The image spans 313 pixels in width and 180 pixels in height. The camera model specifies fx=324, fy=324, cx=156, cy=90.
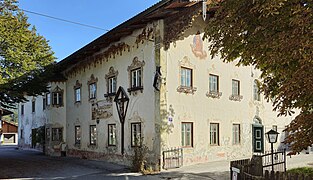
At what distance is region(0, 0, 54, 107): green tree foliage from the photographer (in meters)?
15.6

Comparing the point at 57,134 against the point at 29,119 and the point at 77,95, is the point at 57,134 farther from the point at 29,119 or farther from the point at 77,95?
the point at 29,119

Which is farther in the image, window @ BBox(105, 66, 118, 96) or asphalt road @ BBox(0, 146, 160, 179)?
window @ BBox(105, 66, 118, 96)

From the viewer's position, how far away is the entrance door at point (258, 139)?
771 inches

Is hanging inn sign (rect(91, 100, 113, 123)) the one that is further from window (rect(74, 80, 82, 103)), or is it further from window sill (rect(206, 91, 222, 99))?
window sill (rect(206, 91, 222, 99))

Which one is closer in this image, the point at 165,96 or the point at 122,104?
the point at 165,96

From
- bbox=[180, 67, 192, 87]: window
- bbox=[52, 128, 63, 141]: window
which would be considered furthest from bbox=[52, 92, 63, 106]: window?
bbox=[180, 67, 192, 87]: window

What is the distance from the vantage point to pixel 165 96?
14.2 m

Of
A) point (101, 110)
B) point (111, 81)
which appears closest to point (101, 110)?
point (101, 110)

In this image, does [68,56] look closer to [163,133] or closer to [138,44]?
[138,44]

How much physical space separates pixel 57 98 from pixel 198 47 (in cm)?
1230

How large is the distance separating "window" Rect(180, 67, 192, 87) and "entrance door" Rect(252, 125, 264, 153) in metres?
6.42

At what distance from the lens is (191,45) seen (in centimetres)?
1566

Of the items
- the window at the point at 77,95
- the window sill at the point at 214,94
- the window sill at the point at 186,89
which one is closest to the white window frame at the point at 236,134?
the window sill at the point at 214,94

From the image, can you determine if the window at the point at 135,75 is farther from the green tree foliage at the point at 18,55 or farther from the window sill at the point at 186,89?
the green tree foliage at the point at 18,55
